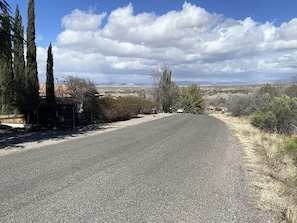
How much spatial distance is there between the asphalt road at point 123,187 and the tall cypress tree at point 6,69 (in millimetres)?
7192

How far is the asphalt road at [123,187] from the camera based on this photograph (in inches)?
217

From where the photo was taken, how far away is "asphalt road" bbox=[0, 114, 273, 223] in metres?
5.51

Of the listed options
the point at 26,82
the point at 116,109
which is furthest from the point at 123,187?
the point at 116,109

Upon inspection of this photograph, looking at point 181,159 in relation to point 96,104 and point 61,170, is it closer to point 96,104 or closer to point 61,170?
point 61,170

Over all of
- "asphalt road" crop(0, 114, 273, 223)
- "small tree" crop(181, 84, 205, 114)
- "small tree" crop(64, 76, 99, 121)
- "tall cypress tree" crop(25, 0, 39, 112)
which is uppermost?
"tall cypress tree" crop(25, 0, 39, 112)

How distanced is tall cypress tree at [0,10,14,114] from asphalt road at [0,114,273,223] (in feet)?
23.6

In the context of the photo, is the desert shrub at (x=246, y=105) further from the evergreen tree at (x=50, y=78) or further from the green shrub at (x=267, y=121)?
the evergreen tree at (x=50, y=78)

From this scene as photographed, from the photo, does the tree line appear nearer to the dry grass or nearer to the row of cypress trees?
the row of cypress trees

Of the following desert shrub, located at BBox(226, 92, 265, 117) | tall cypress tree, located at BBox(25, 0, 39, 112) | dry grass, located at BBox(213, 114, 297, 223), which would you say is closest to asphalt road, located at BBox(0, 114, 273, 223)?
dry grass, located at BBox(213, 114, 297, 223)

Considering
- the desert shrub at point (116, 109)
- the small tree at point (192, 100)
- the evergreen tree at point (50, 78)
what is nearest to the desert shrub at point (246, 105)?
the desert shrub at point (116, 109)

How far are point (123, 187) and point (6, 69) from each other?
23.3 metres

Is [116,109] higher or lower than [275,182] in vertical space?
lower

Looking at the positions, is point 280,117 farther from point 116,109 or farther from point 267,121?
point 116,109

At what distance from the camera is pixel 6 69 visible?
88.9ft
